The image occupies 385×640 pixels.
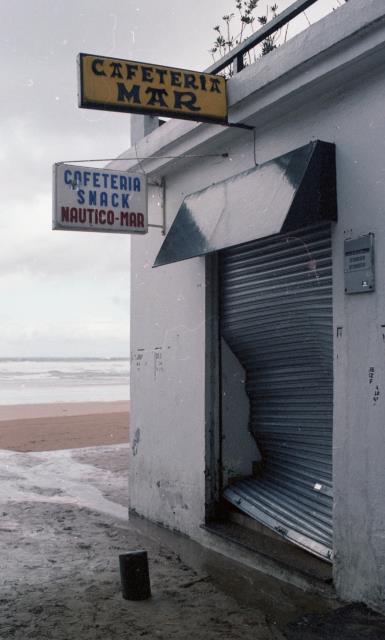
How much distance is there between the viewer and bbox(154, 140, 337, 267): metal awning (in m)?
5.01

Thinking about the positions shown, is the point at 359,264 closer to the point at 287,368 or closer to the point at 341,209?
the point at 341,209

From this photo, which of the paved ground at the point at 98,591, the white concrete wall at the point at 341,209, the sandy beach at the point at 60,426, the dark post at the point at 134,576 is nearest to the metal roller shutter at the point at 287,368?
the white concrete wall at the point at 341,209

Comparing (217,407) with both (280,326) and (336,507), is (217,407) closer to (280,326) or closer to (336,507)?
(280,326)

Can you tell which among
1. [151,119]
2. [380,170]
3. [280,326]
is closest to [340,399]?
[280,326]

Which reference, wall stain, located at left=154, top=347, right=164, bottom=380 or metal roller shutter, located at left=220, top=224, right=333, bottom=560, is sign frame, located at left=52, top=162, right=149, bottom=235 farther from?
wall stain, located at left=154, top=347, right=164, bottom=380

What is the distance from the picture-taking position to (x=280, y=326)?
611 cm

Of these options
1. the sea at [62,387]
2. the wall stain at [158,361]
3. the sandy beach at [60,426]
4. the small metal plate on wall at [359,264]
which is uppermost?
the small metal plate on wall at [359,264]

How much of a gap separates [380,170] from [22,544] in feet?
17.1

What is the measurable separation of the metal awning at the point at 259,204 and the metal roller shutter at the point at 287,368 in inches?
14.6

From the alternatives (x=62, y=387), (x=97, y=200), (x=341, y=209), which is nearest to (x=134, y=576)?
(x=341, y=209)

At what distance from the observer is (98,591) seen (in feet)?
18.3

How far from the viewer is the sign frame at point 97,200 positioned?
6379 mm

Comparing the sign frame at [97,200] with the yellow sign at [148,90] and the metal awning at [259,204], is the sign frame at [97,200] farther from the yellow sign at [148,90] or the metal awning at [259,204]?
the yellow sign at [148,90]

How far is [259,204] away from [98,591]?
3586 mm
